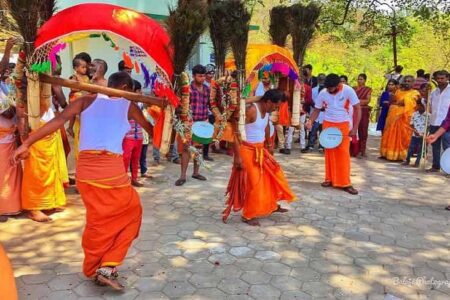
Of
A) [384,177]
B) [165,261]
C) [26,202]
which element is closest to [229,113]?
[165,261]

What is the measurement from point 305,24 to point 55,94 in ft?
12.9

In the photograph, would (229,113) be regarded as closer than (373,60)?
Yes

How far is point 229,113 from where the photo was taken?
4828 mm

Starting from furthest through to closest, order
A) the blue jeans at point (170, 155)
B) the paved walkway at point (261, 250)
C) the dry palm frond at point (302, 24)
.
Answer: the blue jeans at point (170, 155)
the dry palm frond at point (302, 24)
the paved walkway at point (261, 250)

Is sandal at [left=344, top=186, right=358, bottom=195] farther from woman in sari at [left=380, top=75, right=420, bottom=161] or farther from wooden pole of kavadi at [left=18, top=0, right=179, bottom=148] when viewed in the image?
wooden pole of kavadi at [left=18, top=0, right=179, bottom=148]

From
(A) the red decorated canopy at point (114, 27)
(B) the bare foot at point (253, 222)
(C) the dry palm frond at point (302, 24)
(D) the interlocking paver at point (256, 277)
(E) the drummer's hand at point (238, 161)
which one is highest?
(C) the dry palm frond at point (302, 24)

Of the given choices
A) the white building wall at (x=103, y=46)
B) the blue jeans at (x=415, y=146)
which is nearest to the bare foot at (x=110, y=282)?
the blue jeans at (x=415, y=146)

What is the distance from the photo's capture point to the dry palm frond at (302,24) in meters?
6.89

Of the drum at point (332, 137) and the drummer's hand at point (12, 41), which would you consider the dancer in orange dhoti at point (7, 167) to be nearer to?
the drummer's hand at point (12, 41)

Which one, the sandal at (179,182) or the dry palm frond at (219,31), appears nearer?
the dry palm frond at (219,31)

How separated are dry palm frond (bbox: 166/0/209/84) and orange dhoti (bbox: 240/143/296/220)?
5.61ft

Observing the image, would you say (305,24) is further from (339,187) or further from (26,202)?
(26,202)

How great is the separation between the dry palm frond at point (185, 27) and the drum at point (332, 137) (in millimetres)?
3381

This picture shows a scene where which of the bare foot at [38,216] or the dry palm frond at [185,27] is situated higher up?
Result: the dry palm frond at [185,27]
